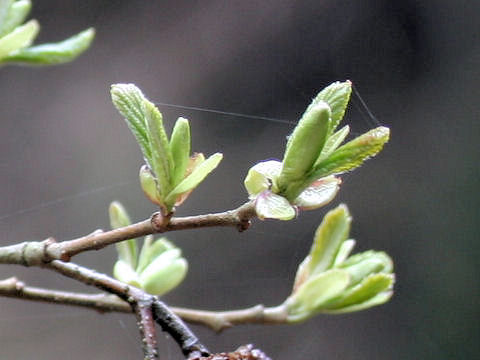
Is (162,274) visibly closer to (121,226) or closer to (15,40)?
(121,226)

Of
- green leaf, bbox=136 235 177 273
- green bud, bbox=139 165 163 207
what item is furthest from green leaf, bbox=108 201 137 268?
green bud, bbox=139 165 163 207

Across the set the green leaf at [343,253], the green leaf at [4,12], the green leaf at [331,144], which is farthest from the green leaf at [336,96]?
the green leaf at [4,12]

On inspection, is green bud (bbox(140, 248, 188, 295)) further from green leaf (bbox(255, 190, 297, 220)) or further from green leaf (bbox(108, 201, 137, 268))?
green leaf (bbox(255, 190, 297, 220))

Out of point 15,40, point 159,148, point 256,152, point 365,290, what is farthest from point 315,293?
point 256,152

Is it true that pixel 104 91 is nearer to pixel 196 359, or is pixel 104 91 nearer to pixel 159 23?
pixel 159 23

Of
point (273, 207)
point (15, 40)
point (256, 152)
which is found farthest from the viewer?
point (256, 152)
